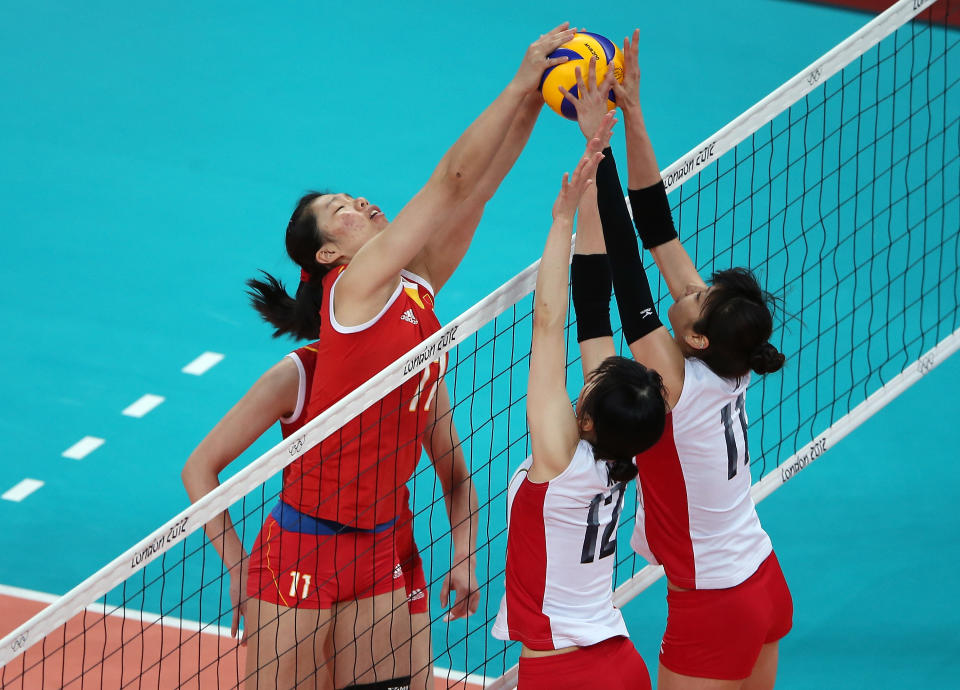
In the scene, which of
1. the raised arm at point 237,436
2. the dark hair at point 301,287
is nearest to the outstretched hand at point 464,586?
the raised arm at point 237,436

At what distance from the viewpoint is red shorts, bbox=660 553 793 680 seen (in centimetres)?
385

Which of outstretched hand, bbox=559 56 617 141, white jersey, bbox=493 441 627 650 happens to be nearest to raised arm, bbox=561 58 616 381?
outstretched hand, bbox=559 56 617 141

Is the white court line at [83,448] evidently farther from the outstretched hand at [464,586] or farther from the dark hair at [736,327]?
the dark hair at [736,327]

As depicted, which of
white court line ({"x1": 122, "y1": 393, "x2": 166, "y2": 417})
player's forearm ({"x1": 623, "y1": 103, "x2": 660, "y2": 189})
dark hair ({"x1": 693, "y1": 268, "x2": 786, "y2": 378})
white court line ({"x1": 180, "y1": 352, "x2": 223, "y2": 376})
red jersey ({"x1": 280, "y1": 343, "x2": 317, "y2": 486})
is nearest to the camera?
dark hair ({"x1": 693, "y1": 268, "x2": 786, "y2": 378})

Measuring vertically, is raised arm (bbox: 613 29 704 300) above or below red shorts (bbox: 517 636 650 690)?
above

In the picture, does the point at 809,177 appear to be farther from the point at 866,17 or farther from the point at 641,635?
the point at 641,635

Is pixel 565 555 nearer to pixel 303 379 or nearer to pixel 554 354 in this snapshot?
pixel 554 354

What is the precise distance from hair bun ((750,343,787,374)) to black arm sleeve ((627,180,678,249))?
51 cm

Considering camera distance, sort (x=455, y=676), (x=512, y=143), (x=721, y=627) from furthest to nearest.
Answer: (x=455, y=676)
(x=512, y=143)
(x=721, y=627)

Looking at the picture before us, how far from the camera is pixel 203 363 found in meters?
8.05

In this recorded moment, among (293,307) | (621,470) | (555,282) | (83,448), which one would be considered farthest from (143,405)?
(621,470)

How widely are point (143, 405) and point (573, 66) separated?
15.1 feet

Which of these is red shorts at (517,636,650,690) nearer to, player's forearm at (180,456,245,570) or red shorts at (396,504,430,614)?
red shorts at (396,504,430,614)

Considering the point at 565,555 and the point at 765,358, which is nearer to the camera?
the point at 565,555
